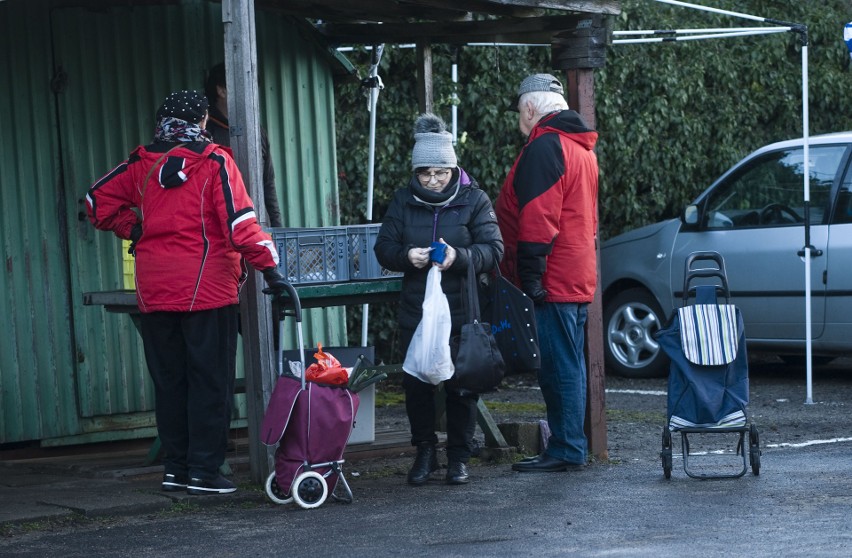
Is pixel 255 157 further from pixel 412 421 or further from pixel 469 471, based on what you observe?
pixel 469 471

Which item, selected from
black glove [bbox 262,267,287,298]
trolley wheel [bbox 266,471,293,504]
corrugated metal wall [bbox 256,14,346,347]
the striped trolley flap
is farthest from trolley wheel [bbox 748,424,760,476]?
corrugated metal wall [bbox 256,14,346,347]

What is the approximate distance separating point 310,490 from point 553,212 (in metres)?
1.82

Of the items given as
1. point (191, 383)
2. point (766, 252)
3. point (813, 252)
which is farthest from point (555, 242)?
point (766, 252)

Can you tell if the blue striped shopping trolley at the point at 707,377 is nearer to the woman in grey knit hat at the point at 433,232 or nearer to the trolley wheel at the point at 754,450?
the trolley wheel at the point at 754,450

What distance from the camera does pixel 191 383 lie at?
6977 millimetres

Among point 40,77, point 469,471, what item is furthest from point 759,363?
point 40,77

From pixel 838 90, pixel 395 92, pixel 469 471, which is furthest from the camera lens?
pixel 838 90

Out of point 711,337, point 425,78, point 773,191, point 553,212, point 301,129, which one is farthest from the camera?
point 773,191

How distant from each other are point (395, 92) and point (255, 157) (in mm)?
5269

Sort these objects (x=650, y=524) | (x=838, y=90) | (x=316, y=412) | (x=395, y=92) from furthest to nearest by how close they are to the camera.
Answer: (x=838, y=90) → (x=395, y=92) → (x=316, y=412) → (x=650, y=524)

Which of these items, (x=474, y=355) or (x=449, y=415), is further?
(x=449, y=415)

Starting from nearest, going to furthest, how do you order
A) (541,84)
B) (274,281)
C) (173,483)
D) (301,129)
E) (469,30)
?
(274,281) < (173,483) < (541,84) < (469,30) < (301,129)

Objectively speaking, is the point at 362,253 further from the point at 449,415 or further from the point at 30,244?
the point at 30,244

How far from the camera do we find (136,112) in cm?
878
